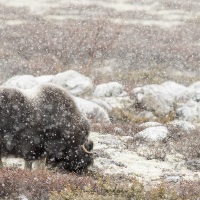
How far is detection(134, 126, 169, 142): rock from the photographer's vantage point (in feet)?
43.6

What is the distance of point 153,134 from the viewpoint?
1350cm

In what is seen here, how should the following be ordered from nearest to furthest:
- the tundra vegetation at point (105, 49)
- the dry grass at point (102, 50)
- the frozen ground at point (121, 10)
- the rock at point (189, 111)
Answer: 1. the rock at point (189, 111)
2. the tundra vegetation at point (105, 49)
3. the dry grass at point (102, 50)
4. the frozen ground at point (121, 10)

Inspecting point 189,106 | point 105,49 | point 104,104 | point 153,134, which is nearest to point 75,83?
point 104,104

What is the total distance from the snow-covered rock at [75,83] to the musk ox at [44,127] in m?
11.5

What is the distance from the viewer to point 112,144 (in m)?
12.8

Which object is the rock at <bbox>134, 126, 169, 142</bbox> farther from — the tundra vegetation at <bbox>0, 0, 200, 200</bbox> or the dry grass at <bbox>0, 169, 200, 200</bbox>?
the dry grass at <bbox>0, 169, 200, 200</bbox>

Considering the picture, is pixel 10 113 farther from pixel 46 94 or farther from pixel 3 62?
pixel 3 62

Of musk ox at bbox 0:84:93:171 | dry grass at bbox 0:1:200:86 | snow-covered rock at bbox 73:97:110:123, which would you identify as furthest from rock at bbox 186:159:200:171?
dry grass at bbox 0:1:200:86

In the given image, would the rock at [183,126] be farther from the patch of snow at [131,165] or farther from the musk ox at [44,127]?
the musk ox at [44,127]

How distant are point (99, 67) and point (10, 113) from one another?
2126 cm

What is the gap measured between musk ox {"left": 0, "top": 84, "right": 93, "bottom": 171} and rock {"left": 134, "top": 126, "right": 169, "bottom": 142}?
4564mm

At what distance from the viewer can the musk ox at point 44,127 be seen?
8211 mm

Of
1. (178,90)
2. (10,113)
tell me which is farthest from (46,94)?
(178,90)

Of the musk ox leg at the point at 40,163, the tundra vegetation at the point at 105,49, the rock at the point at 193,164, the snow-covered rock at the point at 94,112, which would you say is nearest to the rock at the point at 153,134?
the rock at the point at 193,164
